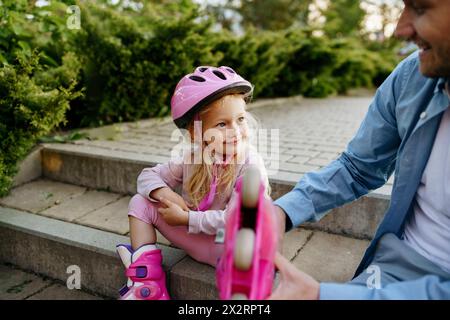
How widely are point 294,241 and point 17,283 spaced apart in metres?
1.68

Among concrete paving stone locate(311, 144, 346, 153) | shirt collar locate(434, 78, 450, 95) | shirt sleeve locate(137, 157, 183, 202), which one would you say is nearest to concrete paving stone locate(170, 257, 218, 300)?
shirt sleeve locate(137, 157, 183, 202)

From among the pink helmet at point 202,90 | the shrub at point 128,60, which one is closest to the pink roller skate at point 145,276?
the pink helmet at point 202,90

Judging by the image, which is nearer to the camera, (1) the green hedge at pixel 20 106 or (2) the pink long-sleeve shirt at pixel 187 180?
(2) the pink long-sleeve shirt at pixel 187 180

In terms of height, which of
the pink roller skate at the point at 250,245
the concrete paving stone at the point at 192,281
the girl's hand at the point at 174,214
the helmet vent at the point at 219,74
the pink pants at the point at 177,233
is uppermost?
the helmet vent at the point at 219,74

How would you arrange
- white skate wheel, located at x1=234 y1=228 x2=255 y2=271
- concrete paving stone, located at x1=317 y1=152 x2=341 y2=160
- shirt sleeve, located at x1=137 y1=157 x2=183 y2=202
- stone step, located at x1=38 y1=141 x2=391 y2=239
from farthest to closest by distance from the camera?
concrete paving stone, located at x1=317 y1=152 x2=341 y2=160 < stone step, located at x1=38 y1=141 x2=391 y2=239 < shirt sleeve, located at x1=137 y1=157 x2=183 y2=202 < white skate wheel, located at x1=234 y1=228 x2=255 y2=271

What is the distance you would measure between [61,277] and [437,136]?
2213 millimetres

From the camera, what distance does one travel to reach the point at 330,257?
7.79 ft

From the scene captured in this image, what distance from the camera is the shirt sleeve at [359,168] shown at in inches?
68.7

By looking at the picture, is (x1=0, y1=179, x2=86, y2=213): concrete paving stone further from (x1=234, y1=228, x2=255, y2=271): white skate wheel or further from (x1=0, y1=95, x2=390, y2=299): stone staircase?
(x1=234, y1=228, x2=255, y2=271): white skate wheel

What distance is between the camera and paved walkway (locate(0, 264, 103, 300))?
2.43m

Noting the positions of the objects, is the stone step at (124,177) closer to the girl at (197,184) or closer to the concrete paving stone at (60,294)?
the girl at (197,184)

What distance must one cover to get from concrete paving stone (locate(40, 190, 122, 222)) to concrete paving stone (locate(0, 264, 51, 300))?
0.42 metres

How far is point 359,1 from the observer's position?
21.8 meters

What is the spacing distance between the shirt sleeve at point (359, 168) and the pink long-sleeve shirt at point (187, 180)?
1.00 ft
